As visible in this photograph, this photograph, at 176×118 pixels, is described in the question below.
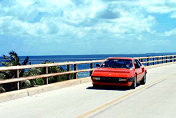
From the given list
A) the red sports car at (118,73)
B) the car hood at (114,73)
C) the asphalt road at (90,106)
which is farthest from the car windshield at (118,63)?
the asphalt road at (90,106)

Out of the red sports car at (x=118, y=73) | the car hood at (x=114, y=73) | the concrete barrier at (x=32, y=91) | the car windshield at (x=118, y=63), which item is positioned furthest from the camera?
the car windshield at (x=118, y=63)

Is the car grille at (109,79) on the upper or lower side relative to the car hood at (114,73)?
lower

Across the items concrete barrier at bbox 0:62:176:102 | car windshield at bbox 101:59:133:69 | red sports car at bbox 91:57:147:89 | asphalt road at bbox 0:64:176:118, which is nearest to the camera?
asphalt road at bbox 0:64:176:118

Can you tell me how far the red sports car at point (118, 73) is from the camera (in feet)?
46.3

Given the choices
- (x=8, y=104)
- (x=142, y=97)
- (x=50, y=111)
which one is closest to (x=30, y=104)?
(x=8, y=104)

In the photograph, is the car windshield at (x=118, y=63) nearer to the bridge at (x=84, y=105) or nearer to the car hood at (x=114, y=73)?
the car hood at (x=114, y=73)

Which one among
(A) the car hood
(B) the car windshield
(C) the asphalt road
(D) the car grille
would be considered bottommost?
(C) the asphalt road

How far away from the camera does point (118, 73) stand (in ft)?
47.0

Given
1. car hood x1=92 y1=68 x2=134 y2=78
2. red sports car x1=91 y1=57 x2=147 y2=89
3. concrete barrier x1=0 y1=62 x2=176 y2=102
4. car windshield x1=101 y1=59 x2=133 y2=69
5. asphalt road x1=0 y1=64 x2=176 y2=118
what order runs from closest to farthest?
asphalt road x1=0 y1=64 x2=176 y2=118 < concrete barrier x1=0 y1=62 x2=176 y2=102 < red sports car x1=91 y1=57 x2=147 y2=89 < car hood x1=92 y1=68 x2=134 y2=78 < car windshield x1=101 y1=59 x2=133 y2=69

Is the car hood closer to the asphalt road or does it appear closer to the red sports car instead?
the red sports car

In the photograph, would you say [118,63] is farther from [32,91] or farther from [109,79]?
[32,91]

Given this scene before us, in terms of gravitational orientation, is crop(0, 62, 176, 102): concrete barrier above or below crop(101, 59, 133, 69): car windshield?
below

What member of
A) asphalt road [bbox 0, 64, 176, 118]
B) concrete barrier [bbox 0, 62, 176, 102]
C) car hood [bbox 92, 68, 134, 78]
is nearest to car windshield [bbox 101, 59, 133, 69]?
car hood [bbox 92, 68, 134, 78]

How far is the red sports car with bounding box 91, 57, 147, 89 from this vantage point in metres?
14.1
